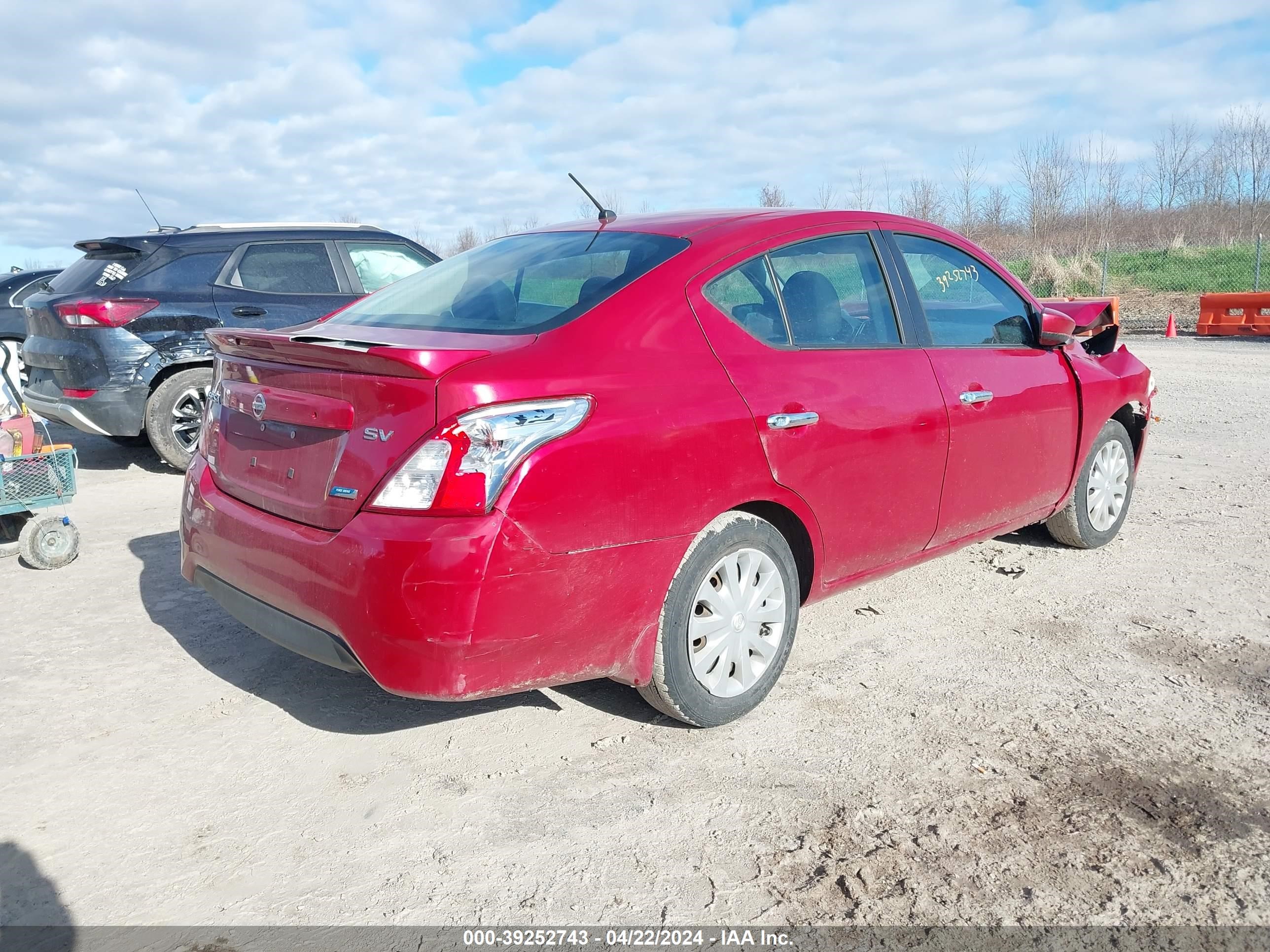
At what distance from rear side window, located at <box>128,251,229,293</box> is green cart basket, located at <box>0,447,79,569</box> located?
7.67 feet

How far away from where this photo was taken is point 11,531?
5.77 meters

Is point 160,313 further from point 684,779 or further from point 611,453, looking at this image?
point 684,779

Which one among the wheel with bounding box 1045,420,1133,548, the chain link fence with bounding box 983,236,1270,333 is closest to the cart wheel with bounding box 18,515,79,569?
the wheel with bounding box 1045,420,1133,548

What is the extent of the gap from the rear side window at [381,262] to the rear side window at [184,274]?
101cm

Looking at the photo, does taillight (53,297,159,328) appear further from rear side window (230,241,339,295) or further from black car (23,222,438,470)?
rear side window (230,241,339,295)

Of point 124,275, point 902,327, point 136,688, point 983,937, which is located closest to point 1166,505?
point 902,327

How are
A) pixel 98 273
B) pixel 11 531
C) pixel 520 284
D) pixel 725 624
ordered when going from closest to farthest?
pixel 725 624, pixel 520 284, pixel 11 531, pixel 98 273

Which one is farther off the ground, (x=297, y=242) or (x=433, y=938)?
(x=297, y=242)

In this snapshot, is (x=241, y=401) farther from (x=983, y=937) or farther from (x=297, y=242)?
(x=297, y=242)

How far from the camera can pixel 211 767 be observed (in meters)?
3.15

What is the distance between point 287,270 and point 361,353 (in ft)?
18.4

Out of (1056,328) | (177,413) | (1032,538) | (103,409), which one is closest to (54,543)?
(103,409)

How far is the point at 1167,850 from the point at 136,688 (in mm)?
3457

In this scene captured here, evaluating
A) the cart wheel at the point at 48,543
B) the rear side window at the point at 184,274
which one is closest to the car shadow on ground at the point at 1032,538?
the cart wheel at the point at 48,543
